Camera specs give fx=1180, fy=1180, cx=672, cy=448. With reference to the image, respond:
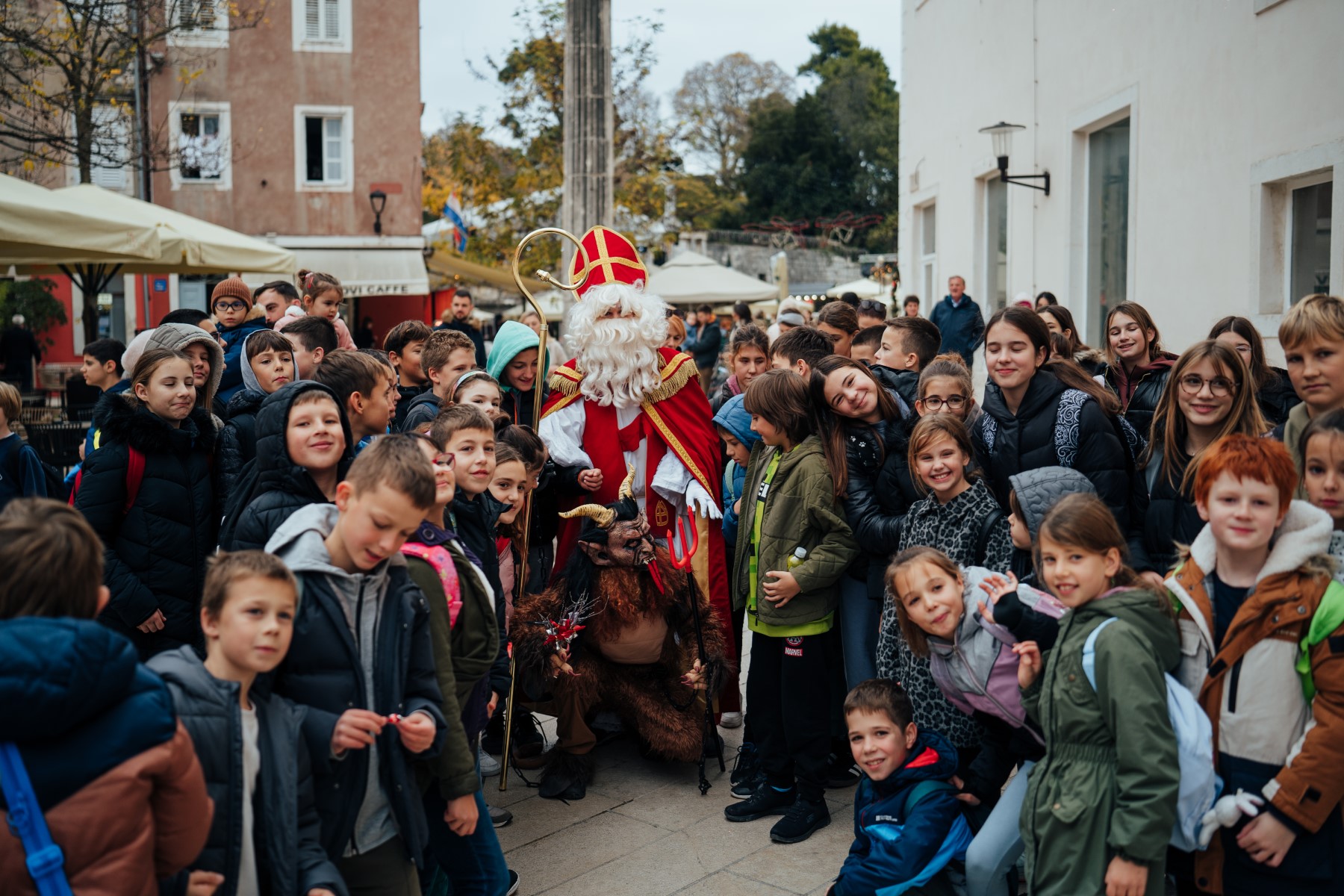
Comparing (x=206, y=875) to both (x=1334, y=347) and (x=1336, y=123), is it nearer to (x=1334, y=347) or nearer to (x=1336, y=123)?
(x=1334, y=347)

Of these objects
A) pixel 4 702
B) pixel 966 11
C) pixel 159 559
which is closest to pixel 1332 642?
pixel 4 702

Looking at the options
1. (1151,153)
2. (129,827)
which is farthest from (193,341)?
(1151,153)

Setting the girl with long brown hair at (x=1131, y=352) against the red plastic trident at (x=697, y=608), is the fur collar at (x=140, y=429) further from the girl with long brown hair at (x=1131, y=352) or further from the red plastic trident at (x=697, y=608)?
the girl with long brown hair at (x=1131, y=352)

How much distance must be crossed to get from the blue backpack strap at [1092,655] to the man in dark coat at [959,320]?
9.45 m

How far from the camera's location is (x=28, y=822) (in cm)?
210

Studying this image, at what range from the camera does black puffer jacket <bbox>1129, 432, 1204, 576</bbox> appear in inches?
154

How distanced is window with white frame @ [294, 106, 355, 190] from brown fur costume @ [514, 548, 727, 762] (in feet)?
71.9

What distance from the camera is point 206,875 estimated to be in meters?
2.52

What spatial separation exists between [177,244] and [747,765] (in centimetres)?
710

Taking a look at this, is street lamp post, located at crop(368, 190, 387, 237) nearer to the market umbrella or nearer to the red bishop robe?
the market umbrella

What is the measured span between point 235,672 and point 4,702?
66 cm

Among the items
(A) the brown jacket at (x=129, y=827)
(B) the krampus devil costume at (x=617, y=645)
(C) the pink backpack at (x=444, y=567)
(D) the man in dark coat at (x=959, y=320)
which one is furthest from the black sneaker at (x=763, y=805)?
(D) the man in dark coat at (x=959, y=320)

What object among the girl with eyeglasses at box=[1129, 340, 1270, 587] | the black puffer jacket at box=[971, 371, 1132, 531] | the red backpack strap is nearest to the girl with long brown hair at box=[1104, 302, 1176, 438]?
the black puffer jacket at box=[971, 371, 1132, 531]

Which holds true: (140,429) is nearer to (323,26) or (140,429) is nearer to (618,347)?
(618,347)
